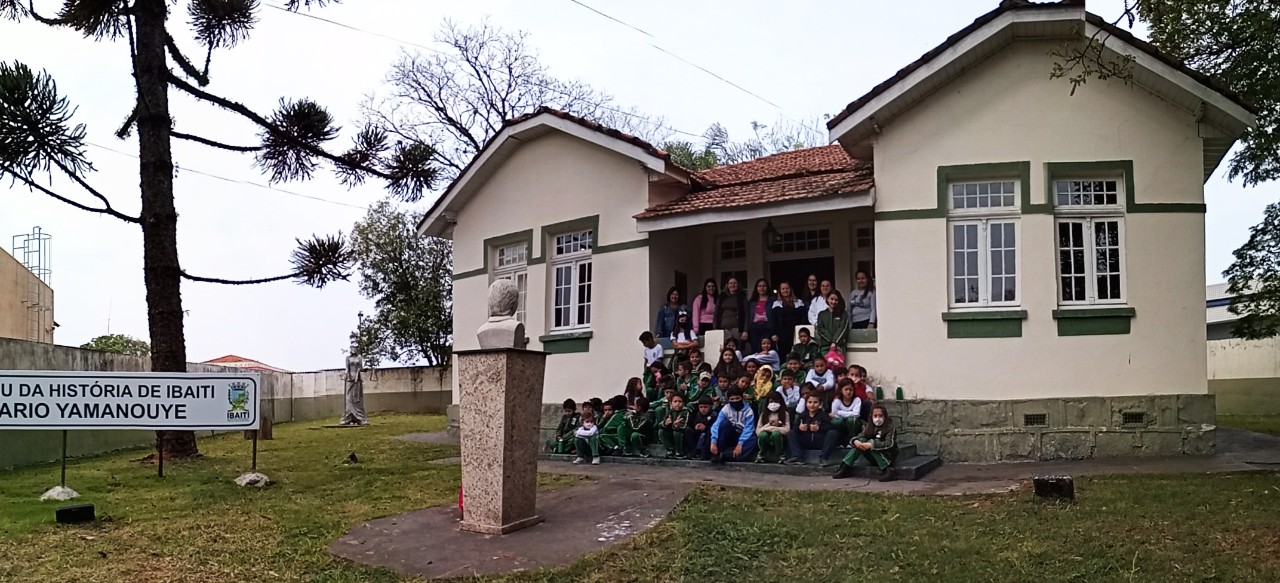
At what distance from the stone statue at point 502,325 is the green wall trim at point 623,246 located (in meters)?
6.34

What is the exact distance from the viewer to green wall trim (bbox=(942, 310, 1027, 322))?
12.0m

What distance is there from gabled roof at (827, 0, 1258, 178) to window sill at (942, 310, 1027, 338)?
2.63 meters

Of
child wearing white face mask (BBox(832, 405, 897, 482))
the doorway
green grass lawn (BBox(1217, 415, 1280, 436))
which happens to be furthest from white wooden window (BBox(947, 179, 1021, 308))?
green grass lawn (BBox(1217, 415, 1280, 436))

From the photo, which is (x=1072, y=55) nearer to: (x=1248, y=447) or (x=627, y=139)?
(x=1248, y=447)

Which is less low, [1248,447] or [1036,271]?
[1036,271]

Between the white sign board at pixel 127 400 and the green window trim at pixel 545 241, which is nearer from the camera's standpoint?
the white sign board at pixel 127 400

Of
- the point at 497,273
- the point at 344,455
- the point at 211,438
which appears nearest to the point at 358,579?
the point at 344,455

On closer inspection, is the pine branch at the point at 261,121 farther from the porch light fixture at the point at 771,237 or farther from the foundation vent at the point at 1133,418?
the foundation vent at the point at 1133,418

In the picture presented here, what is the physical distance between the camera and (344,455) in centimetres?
1469

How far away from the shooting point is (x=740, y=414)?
12.0m

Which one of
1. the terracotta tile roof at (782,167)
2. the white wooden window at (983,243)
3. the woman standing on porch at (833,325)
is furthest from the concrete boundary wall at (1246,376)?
the woman standing on porch at (833,325)

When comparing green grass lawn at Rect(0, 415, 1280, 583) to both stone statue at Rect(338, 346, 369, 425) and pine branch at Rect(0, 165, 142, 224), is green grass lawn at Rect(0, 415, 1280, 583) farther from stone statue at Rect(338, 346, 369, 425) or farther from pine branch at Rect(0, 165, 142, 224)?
stone statue at Rect(338, 346, 369, 425)

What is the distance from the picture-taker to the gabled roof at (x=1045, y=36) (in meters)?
11.2

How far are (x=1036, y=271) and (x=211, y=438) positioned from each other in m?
16.2
